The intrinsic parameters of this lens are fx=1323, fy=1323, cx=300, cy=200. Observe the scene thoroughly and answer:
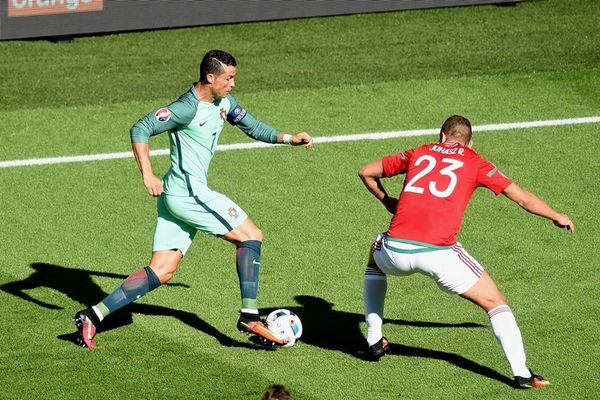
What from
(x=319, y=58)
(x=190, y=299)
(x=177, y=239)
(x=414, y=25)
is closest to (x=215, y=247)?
(x=190, y=299)

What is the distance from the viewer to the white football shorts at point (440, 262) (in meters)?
10.8

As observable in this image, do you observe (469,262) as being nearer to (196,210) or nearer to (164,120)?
(196,210)

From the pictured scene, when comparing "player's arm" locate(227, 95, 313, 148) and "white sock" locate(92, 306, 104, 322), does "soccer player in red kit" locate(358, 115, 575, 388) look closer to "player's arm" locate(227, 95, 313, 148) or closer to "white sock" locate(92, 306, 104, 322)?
"player's arm" locate(227, 95, 313, 148)

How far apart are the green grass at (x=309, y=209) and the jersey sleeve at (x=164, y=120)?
197 cm

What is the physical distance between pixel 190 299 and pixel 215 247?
1.38 meters

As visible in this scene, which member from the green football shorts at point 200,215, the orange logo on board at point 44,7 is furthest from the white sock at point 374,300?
the orange logo on board at point 44,7

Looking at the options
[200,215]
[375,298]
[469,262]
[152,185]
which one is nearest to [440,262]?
[469,262]

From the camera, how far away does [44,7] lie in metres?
19.7

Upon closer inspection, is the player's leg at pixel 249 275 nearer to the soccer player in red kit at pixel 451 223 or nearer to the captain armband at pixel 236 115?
the captain armband at pixel 236 115

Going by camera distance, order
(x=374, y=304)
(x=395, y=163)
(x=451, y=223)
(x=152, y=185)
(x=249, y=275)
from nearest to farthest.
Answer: (x=451, y=223) → (x=152, y=185) → (x=395, y=163) → (x=374, y=304) → (x=249, y=275)

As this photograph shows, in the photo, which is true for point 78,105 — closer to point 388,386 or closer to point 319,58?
point 319,58

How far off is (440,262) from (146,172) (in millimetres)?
2561

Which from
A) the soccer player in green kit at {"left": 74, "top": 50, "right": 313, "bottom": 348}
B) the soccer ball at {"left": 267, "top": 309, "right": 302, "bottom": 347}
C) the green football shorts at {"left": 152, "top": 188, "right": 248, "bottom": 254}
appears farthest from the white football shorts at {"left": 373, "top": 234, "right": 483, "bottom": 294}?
the green football shorts at {"left": 152, "top": 188, "right": 248, "bottom": 254}

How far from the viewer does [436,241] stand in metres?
10.9
